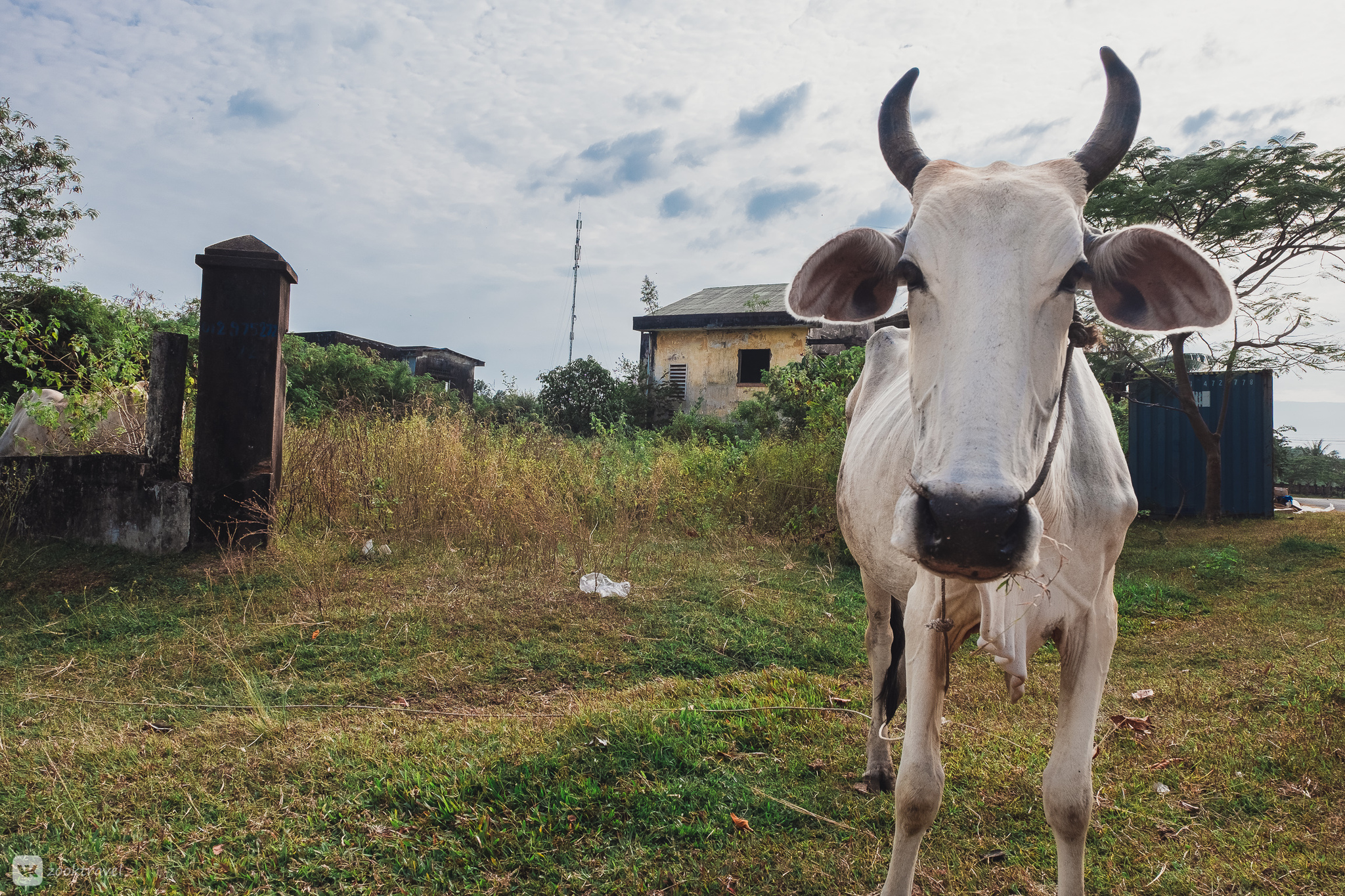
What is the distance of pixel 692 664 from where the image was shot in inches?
172

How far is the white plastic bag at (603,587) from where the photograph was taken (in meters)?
5.25

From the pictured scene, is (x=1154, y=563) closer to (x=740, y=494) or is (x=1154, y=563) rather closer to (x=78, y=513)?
(x=740, y=494)

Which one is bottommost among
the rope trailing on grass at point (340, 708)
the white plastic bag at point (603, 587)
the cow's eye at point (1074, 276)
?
the rope trailing on grass at point (340, 708)

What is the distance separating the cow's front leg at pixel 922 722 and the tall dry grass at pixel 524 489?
3625 millimetres

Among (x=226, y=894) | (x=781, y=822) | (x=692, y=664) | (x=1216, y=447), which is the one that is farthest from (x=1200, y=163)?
(x=226, y=894)

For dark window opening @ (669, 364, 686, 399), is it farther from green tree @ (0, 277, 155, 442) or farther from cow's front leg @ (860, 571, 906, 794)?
cow's front leg @ (860, 571, 906, 794)

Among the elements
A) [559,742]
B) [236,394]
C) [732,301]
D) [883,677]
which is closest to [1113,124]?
[883,677]

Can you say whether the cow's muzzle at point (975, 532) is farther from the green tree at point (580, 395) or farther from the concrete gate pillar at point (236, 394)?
the green tree at point (580, 395)

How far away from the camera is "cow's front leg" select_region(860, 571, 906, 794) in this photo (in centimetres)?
303

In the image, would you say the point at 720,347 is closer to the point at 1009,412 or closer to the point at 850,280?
the point at 850,280

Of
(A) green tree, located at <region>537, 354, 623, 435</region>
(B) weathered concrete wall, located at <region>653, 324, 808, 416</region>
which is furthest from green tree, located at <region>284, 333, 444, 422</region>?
(B) weathered concrete wall, located at <region>653, 324, 808, 416</region>

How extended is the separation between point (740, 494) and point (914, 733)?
20.7 feet

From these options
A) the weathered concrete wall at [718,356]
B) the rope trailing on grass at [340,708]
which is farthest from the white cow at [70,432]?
the weathered concrete wall at [718,356]

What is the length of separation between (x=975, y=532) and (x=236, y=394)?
5.63 meters
